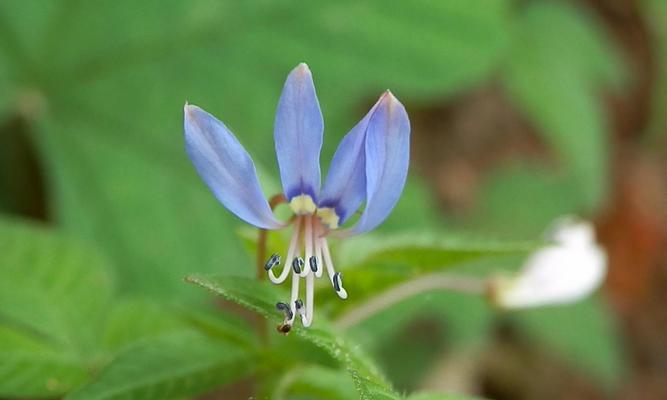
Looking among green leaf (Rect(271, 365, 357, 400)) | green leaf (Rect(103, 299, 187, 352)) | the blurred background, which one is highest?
the blurred background

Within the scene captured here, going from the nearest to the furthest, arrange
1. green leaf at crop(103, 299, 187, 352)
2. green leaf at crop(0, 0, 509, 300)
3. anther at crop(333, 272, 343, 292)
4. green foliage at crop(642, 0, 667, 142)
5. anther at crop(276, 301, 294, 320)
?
1. anther at crop(276, 301, 294, 320)
2. anther at crop(333, 272, 343, 292)
3. green leaf at crop(103, 299, 187, 352)
4. green leaf at crop(0, 0, 509, 300)
5. green foliage at crop(642, 0, 667, 142)

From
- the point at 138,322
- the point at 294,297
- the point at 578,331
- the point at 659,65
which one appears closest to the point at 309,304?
the point at 294,297

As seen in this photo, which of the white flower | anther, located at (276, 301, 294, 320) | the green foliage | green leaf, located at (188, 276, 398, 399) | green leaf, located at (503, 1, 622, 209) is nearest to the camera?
green leaf, located at (188, 276, 398, 399)

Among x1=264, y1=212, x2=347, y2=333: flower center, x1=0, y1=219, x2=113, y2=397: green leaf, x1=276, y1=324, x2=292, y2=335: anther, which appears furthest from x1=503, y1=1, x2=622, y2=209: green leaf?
x1=276, y1=324, x2=292, y2=335: anther

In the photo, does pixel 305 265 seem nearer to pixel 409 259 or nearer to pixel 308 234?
pixel 308 234

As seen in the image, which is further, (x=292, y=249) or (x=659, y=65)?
(x=659, y=65)

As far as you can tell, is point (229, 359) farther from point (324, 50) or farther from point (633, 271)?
point (633, 271)

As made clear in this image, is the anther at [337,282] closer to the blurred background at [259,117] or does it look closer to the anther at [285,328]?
the anther at [285,328]

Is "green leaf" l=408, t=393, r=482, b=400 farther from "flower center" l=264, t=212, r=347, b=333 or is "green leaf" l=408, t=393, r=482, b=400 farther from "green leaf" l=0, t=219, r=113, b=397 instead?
"green leaf" l=0, t=219, r=113, b=397
